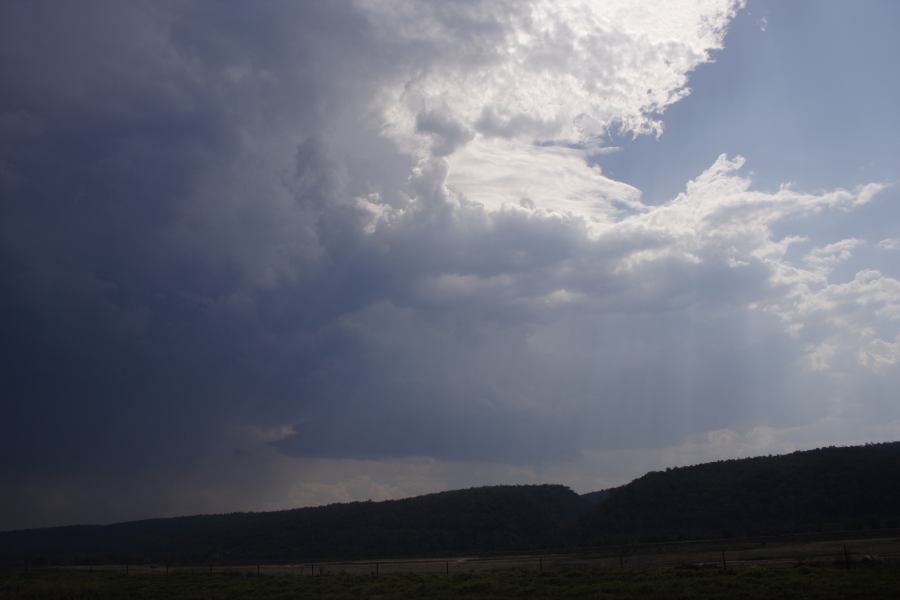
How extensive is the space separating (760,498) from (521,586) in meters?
68.8

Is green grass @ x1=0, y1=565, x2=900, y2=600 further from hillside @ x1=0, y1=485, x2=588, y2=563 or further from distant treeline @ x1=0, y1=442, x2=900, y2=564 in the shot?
hillside @ x1=0, y1=485, x2=588, y2=563

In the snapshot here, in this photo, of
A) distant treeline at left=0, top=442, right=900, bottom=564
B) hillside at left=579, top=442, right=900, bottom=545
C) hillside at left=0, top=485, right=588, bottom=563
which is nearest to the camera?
hillside at left=579, top=442, right=900, bottom=545

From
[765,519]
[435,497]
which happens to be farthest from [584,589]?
[435,497]

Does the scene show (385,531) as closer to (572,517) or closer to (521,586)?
(572,517)

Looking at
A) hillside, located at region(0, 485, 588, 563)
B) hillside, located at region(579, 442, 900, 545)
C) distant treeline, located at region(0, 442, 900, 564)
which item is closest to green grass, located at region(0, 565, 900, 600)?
distant treeline, located at region(0, 442, 900, 564)

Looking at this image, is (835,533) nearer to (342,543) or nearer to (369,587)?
(369,587)

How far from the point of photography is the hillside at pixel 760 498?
89000 mm

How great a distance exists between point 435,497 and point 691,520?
217 ft

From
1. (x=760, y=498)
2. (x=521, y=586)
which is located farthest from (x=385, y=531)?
(x=521, y=586)

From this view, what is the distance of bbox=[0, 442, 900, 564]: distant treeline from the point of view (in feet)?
304

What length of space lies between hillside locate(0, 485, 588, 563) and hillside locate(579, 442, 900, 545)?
507 inches

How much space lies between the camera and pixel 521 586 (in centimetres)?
4300

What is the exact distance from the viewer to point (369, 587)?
47688 mm

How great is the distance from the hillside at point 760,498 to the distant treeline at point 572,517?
7.7 inches
